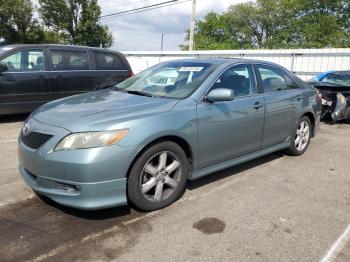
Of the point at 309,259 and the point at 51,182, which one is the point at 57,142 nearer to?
the point at 51,182

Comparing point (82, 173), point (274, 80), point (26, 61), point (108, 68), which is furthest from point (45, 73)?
point (82, 173)

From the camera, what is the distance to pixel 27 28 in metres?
32.0

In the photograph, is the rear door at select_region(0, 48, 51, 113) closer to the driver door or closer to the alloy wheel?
the driver door

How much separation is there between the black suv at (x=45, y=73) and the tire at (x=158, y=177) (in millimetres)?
4323

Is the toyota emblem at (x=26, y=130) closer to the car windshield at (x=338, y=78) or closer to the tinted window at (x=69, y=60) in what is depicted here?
the tinted window at (x=69, y=60)

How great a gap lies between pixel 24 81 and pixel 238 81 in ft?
16.3

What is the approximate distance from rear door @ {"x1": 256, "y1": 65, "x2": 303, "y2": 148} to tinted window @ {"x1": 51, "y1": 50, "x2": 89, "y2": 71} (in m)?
4.90

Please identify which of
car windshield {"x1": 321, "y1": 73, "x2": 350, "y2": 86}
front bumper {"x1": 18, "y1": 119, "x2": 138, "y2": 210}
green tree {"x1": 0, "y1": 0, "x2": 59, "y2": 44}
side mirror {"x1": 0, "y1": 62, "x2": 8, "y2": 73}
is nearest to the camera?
front bumper {"x1": 18, "y1": 119, "x2": 138, "y2": 210}

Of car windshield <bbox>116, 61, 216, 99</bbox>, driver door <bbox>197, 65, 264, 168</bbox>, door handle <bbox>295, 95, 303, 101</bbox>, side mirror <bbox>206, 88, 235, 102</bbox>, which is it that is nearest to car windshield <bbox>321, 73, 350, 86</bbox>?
door handle <bbox>295, 95, 303, 101</bbox>

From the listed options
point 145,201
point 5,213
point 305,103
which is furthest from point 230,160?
point 5,213

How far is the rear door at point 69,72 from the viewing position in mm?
7883

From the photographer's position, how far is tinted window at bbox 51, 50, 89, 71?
7.92 metres

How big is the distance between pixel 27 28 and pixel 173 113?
32619mm

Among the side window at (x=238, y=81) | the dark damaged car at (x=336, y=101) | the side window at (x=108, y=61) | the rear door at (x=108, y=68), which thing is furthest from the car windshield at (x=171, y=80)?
the dark damaged car at (x=336, y=101)
